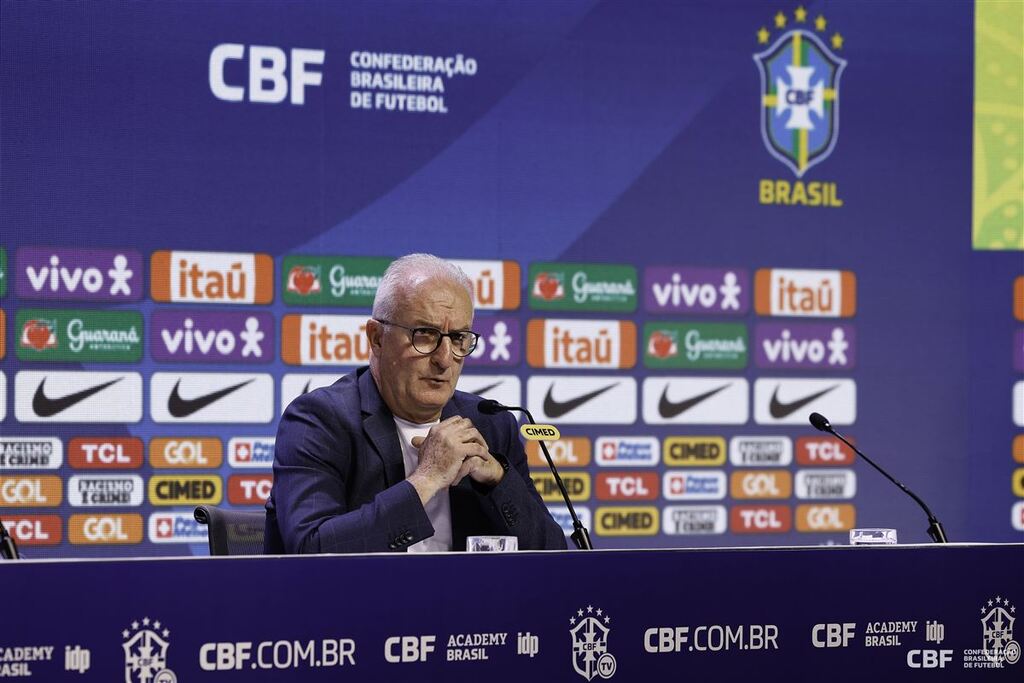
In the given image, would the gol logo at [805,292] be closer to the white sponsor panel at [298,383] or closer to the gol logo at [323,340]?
the gol logo at [323,340]

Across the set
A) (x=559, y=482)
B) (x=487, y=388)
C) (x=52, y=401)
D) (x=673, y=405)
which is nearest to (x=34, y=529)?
(x=52, y=401)

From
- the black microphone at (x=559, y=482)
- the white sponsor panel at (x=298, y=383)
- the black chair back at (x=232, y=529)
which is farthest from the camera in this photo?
the white sponsor panel at (x=298, y=383)

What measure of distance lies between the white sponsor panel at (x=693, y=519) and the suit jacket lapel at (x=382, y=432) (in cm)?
236

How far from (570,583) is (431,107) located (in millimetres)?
3002

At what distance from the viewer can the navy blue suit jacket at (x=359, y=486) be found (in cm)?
214

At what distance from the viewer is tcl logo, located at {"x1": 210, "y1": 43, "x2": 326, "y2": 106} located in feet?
13.7

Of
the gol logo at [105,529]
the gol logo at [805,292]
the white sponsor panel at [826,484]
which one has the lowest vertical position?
the gol logo at [105,529]

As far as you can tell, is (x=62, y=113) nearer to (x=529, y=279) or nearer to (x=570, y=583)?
(x=529, y=279)

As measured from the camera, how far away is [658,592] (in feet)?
5.47

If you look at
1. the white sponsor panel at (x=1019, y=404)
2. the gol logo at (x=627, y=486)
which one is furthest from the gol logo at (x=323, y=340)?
the white sponsor panel at (x=1019, y=404)

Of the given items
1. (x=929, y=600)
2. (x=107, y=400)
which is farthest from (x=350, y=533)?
(x=107, y=400)

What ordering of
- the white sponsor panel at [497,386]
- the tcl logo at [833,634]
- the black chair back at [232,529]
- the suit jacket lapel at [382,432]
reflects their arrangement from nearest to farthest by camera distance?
the tcl logo at [833,634] → the suit jacket lapel at [382,432] → the black chair back at [232,529] → the white sponsor panel at [497,386]

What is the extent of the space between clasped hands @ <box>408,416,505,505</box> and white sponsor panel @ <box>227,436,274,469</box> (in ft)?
6.70

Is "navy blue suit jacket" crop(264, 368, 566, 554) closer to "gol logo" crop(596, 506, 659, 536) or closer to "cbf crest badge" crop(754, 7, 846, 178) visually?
"gol logo" crop(596, 506, 659, 536)
